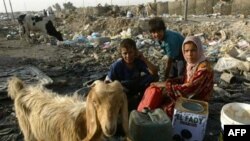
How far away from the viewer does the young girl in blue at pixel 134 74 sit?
4.59 m

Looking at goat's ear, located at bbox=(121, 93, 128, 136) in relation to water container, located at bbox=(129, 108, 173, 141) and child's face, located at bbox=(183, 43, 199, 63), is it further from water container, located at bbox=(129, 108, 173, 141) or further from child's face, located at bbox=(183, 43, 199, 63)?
child's face, located at bbox=(183, 43, 199, 63)

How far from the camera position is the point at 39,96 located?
11.7 feet

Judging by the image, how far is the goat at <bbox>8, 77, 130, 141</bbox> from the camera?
245 cm

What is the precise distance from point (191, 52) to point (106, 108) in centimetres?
204

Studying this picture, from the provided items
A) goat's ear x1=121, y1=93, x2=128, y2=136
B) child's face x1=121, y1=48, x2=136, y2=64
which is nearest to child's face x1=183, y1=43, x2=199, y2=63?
child's face x1=121, y1=48, x2=136, y2=64

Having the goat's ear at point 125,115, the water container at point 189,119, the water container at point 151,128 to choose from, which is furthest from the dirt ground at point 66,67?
the goat's ear at point 125,115

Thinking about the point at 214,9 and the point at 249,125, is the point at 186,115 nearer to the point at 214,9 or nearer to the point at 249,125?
the point at 249,125

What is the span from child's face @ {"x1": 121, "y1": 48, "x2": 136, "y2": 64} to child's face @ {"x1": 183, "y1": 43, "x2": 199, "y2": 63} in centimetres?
71

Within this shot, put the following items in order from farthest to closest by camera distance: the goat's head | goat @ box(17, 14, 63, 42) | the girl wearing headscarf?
goat @ box(17, 14, 63, 42) → the girl wearing headscarf → the goat's head

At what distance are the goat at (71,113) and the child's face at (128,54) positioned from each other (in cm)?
120

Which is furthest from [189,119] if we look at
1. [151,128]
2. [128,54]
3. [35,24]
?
[35,24]

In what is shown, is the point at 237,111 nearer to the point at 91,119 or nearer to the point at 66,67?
the point at 91,119

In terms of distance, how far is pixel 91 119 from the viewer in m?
2.63

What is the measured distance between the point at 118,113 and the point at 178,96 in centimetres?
171
